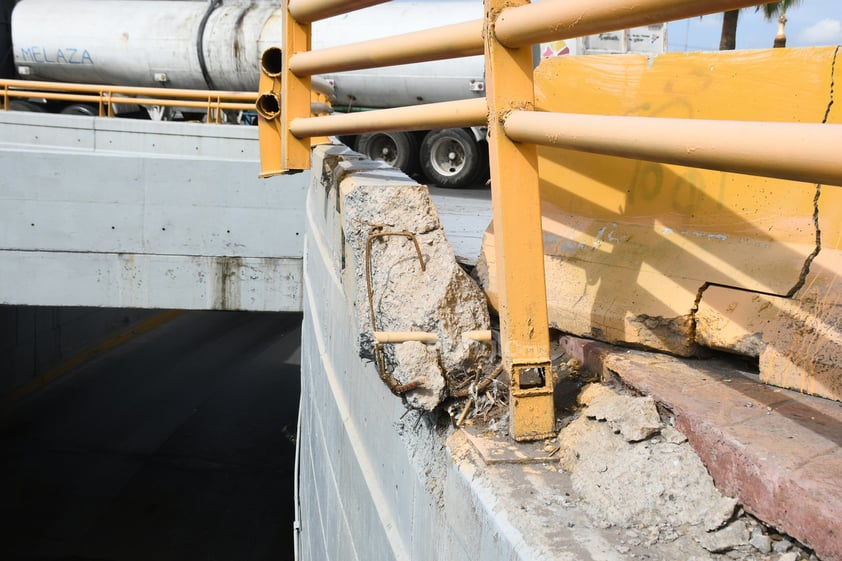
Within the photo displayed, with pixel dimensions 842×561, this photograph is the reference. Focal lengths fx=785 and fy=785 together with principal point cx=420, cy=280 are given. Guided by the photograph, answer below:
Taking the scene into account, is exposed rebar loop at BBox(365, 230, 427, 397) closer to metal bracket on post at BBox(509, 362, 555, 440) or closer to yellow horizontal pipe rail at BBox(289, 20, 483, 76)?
metal bracket on post at BBox(509, 362, 555, 440)

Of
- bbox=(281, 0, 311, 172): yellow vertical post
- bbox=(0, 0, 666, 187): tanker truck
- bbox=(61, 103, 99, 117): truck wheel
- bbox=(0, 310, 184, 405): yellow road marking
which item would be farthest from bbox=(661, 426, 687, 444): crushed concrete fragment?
bbox=(61, 103, 99, 117): truck wheel

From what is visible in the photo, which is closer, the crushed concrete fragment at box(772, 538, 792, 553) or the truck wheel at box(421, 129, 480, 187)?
the crushed concrete fragment at box(772, 538, 792, 553)

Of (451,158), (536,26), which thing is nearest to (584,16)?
(536,26)

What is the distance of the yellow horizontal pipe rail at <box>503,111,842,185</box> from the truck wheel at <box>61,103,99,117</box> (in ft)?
53.7

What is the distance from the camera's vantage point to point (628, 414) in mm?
2102

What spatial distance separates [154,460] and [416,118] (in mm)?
12128

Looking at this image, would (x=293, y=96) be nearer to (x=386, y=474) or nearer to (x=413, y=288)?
(x=413, y=288)

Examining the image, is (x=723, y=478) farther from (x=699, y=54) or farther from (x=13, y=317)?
(x=13, y=317)

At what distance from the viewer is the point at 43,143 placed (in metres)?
10.8

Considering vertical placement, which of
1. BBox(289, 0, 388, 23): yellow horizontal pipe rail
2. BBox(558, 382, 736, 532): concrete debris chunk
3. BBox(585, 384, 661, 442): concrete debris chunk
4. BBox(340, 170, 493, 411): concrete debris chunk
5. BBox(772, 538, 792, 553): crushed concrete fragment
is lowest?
BBox(772, 538, 792, 553): crushed concrete fragment

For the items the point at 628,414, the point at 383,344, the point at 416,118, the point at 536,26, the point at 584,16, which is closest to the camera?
the point at 584,16

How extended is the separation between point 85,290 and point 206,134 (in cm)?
262

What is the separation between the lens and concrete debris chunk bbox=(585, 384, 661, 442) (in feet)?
6.66

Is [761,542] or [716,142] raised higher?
[716,142]
